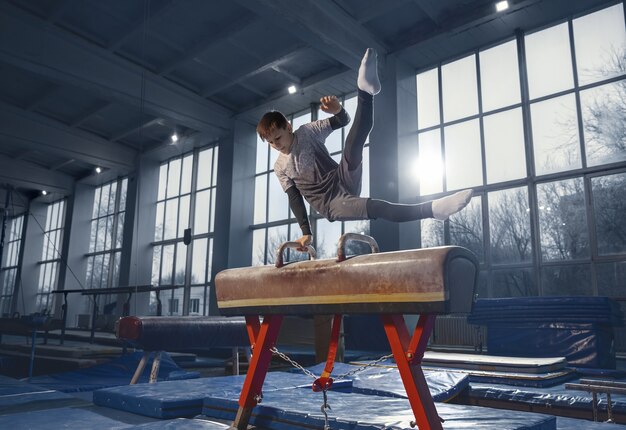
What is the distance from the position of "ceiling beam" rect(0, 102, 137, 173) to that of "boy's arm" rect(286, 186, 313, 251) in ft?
37.3

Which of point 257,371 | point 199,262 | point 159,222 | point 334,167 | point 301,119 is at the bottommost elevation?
point 257,371

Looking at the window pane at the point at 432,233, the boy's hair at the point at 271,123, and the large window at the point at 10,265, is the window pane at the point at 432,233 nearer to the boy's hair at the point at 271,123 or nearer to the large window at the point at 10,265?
the boy's hair at the point at 271,123

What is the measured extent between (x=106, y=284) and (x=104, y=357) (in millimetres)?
8892

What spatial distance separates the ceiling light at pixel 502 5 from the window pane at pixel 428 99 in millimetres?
1726

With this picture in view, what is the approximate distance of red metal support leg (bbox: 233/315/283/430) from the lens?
2.32 meters

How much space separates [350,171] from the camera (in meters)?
2.31

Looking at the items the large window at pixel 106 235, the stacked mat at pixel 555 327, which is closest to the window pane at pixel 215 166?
the large window at pixel 106 235

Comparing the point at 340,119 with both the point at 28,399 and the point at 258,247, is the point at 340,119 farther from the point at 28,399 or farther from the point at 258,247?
the point at 258,247

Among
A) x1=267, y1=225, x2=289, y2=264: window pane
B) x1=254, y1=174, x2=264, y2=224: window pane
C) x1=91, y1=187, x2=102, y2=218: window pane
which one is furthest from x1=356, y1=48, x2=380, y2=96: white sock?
x1=91, y1=187, x2=102, y2=218: window pane

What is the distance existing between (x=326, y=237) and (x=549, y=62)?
5144 mm

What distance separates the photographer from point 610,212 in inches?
261

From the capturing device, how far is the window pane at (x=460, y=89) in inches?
321

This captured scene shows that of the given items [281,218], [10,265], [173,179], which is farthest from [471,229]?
[10,265]

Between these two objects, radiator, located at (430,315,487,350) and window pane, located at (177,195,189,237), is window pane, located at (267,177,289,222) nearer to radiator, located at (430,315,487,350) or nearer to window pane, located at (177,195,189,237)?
window pane, located at (177,195,189,237)
